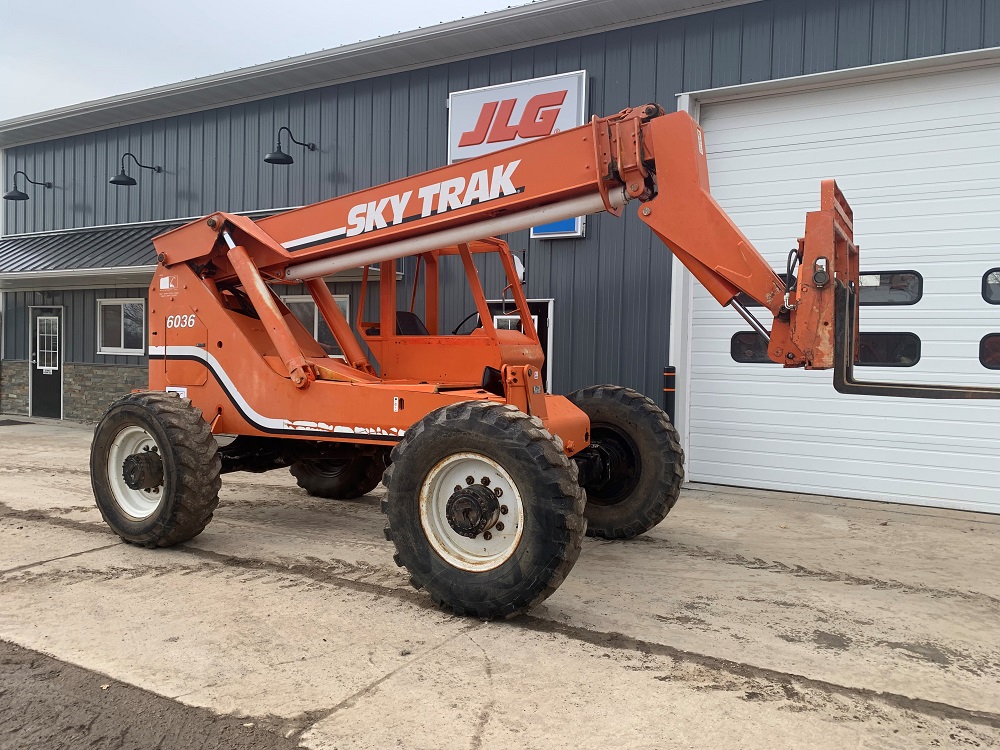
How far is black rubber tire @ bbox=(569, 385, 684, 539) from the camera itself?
228 inches

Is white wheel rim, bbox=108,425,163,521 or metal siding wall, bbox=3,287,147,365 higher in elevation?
metal siding wall, bbox=3,287,147,365

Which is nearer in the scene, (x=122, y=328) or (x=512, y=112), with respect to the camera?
(x=512, y=112)

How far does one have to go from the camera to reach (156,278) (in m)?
6.22

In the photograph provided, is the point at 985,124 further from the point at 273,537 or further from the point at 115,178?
the point at 115,178

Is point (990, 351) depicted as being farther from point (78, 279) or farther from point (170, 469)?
point (78, 279)

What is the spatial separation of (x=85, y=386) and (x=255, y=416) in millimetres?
9839

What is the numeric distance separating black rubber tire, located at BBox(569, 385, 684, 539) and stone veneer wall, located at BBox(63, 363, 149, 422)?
31.0ft

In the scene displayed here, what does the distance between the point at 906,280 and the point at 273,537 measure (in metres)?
6.97

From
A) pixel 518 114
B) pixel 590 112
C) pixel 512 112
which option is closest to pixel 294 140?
pixel 512 112

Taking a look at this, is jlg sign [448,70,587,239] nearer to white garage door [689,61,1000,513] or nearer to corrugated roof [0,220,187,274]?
white garage door [689,61,1000,513]

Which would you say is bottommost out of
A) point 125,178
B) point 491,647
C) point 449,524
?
point 491,647

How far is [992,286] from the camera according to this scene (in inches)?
300

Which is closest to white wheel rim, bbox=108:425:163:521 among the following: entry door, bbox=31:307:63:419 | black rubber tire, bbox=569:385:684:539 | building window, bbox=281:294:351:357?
black rubber tire, bbox=569:385:684:539

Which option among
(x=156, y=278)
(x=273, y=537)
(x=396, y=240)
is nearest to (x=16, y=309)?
(x=156, y=278)
